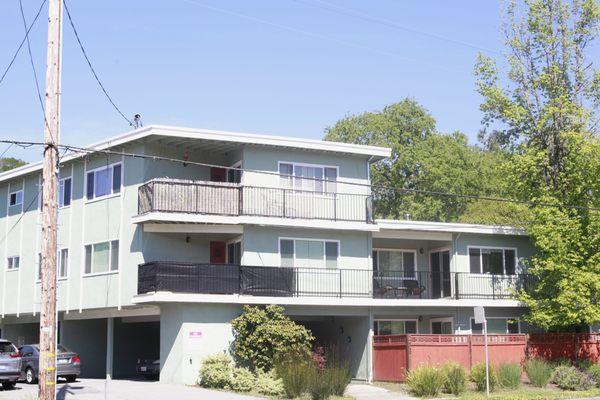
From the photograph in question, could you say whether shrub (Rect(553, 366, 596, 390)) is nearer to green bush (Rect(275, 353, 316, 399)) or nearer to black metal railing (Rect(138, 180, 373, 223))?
black metal railing (Rect(138, 180, 373, 223))

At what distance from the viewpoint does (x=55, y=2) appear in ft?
62.5

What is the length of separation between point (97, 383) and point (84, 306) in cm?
430

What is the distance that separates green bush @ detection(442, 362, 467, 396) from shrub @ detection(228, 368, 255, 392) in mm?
6439

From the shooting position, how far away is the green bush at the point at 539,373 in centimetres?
2933

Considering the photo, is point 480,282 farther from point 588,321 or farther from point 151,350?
point 151,350

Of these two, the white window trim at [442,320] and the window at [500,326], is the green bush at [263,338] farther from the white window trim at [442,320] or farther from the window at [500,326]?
the window at [500,326]

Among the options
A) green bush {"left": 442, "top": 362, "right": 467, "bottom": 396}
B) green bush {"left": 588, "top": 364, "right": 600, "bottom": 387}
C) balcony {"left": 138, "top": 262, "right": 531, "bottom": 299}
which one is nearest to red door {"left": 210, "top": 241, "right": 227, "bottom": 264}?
balcony {"left": 138, "top": 262, "right": 531, "bottom": 299}

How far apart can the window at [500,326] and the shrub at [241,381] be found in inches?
456

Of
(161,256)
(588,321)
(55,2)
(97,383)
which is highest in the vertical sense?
(55,2)

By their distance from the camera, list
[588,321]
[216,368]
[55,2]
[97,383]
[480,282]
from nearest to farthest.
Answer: [55,2] → [216,368] → [97,383] → [588,321] → [480,282]

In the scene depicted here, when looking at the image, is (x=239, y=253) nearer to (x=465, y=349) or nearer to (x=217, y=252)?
(x=217, y=252)

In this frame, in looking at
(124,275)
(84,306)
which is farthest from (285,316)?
(84,306)

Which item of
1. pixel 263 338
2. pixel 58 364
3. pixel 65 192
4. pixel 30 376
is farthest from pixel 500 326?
pixel 65 192

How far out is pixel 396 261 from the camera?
37.4 metres
